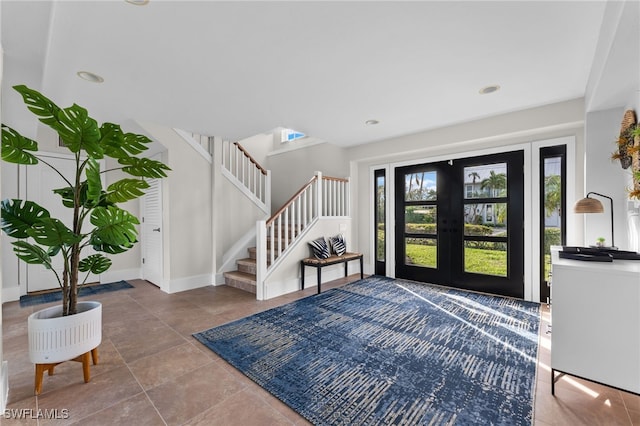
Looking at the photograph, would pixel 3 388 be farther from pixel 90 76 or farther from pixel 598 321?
pixel 598 321

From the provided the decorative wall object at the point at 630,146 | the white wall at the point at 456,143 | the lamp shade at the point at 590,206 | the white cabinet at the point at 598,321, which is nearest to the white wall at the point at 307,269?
the white wall at the point at 456,143

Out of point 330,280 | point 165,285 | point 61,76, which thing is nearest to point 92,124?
point 61,76

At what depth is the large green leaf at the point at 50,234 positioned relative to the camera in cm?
169

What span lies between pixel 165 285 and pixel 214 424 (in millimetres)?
3234

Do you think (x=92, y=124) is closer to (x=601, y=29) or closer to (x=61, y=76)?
(x=61, y=76)

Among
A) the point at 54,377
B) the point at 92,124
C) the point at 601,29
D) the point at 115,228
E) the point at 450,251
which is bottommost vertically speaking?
the point at 54,377

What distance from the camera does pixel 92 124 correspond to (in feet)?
5.90

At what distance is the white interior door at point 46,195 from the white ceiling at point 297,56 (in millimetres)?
993

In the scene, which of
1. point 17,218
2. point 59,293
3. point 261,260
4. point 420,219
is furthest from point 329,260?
point 59,293

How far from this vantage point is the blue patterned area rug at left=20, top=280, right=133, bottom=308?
381cm

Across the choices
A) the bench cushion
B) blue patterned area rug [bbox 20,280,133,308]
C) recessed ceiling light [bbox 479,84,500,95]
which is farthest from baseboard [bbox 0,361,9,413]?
recessed ceiling light [bbox 479,84,500,95]

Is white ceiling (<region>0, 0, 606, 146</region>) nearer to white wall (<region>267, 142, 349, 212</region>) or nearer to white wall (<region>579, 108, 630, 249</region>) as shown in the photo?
white wall (<region>579, 108, 630, 249</region>)

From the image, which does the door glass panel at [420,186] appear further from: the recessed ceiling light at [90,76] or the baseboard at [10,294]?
the baseboard at [10,294]

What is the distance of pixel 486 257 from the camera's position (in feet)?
13.5
